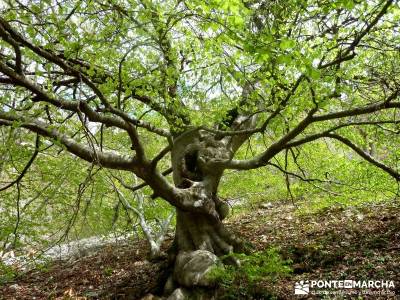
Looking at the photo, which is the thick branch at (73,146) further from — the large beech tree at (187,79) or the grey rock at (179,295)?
the grey rock at (179,295)

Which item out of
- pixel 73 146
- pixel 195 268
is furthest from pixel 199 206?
pixel 73 146

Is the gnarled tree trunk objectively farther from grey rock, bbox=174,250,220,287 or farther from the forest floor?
the forest floor

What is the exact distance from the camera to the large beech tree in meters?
4.79

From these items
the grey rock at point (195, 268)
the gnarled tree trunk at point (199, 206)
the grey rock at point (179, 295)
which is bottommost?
the grey rock at point (179, 295)

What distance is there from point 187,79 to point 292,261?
3897 millimetres

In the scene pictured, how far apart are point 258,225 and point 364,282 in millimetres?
5687

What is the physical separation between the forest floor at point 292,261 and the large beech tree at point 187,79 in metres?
1.30

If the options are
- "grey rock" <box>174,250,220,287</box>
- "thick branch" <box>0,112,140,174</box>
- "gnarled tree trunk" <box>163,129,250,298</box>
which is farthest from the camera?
"gnarled tree trunk" <box>163,129,250,298</box>

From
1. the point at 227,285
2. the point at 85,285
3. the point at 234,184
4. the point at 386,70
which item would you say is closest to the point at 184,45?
the point at 386,70

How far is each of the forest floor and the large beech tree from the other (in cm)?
130

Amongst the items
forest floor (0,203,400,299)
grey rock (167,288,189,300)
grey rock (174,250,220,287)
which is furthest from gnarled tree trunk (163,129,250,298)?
forest floor (0,203,400,299)

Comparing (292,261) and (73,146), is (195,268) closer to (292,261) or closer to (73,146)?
(292,261)

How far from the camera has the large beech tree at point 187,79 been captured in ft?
15.7

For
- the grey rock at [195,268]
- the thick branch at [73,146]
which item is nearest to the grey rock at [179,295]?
the grey rock at [195,268]
